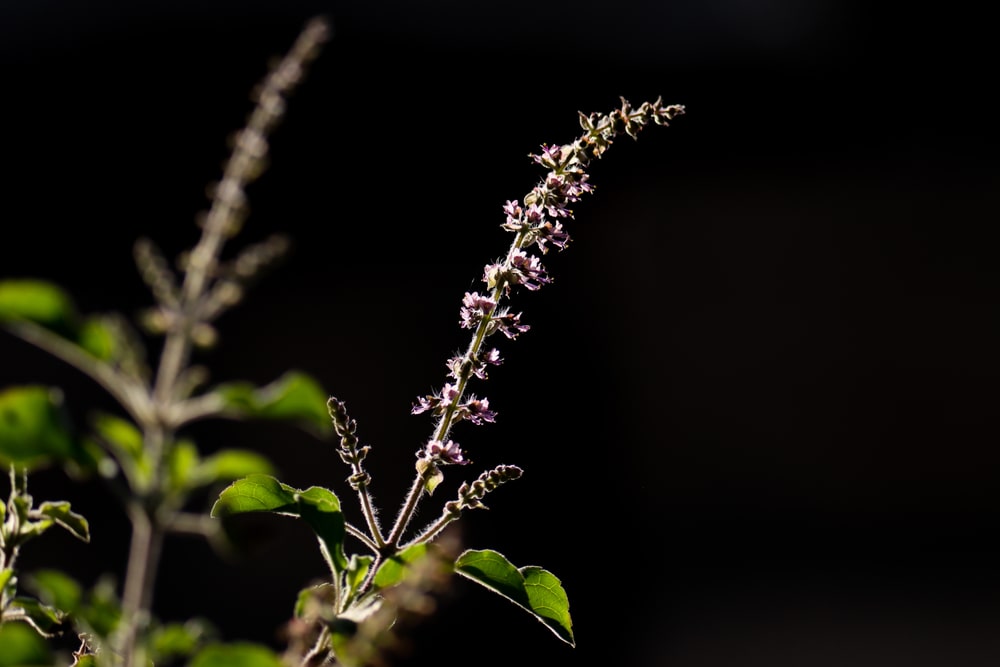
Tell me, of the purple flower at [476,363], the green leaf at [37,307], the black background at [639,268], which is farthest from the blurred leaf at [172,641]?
the black background at [639,268]

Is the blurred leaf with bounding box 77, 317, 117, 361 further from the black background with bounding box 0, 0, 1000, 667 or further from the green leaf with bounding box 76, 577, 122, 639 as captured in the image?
the black background with bounding box 0, 0, 1000, 667

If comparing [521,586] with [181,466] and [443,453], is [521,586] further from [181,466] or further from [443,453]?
[181,466]

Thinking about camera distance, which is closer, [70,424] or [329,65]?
[70,424]

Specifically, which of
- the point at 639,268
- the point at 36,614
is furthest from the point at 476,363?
the point at 639,268


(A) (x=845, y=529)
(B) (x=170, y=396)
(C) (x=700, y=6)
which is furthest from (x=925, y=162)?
(B) (x=170, y=396)

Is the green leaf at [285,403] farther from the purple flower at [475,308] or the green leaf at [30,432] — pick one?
the purple flower at [475,308]

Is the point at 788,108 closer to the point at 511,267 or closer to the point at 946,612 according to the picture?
the point at 946,612
